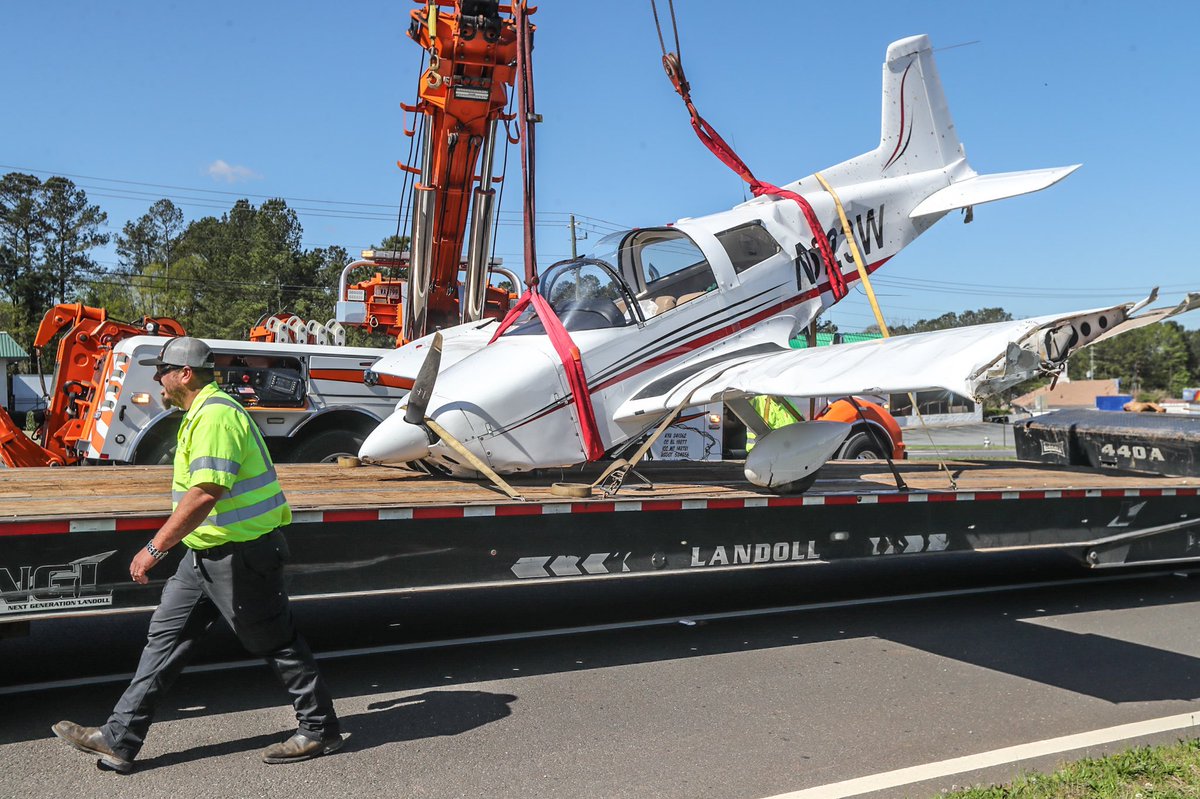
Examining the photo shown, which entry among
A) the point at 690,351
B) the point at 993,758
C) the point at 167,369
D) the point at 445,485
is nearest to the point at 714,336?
the point at 690,351

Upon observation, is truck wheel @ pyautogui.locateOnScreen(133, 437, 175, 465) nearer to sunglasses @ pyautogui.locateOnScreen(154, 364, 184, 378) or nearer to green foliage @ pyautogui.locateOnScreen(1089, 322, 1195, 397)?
sunglasses @ pyautogui.locateOnScreen(154, 364, 184, 378)

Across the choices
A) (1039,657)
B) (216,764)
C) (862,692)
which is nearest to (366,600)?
(216,764)

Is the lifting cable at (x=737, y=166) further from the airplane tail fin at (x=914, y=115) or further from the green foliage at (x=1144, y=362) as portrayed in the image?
the green foliage at (x=1144, y=362)

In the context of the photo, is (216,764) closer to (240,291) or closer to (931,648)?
(931,648)

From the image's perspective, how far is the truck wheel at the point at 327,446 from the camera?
10742mm

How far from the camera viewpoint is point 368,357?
11.2 metres

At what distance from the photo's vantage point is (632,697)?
5430 mm

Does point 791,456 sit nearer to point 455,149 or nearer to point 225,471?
point 225,471

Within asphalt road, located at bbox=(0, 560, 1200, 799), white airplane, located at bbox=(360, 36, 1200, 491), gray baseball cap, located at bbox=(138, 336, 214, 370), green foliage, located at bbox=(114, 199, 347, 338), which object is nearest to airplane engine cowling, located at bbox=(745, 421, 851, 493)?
white airplane, located at bbox=(360, 36, 1200, 491)

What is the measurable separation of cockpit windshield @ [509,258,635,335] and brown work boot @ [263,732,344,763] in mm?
3666

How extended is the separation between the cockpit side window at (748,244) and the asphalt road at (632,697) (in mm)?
2891

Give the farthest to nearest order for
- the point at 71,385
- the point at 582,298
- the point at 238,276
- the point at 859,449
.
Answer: the point at 238,276, the point at 859,449, the point at 71,385, the point at 582,298

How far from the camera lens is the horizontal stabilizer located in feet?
31.0

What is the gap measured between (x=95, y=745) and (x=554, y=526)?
8.31 ft
